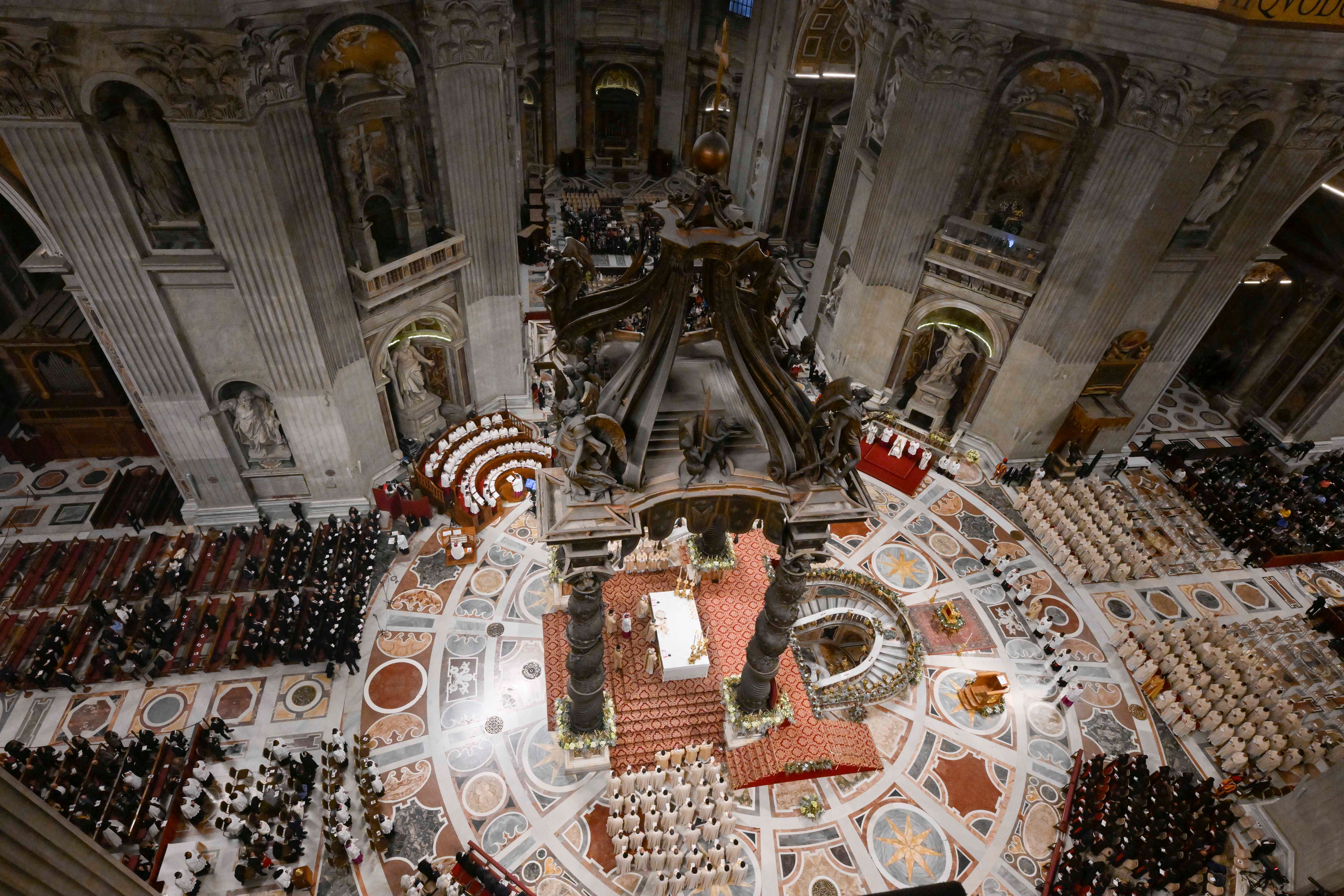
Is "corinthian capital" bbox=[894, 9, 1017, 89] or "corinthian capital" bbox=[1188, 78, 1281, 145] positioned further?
"corinthian capital" bbox=[894, 9, 1017, 89]

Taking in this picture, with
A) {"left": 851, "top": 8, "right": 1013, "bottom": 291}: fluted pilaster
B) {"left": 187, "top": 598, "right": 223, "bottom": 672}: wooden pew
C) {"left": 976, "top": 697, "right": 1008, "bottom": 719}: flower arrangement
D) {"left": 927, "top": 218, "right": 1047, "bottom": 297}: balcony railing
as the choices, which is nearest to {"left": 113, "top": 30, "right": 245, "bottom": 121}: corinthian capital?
{"left": 187, "top": 598, "right": 223, "bottom": 672}: wooden pew

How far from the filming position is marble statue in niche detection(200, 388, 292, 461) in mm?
20922

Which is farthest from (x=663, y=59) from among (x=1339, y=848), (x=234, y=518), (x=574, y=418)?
(x=1339, y=848)

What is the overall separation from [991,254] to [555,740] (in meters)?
20.7

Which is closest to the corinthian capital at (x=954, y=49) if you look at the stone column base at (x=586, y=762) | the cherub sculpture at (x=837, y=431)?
the cherub sculpture at (x=837, y=431)

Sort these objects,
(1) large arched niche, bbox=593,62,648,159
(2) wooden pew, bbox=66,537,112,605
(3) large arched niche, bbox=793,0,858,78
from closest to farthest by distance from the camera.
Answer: (2) wooden pew, bbox=66,537,112,605, (3) large arched niche, bbox=793,0,858,78, (1) large arched niche, bbox=593,62,648,159

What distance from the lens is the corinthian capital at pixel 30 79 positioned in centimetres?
1459

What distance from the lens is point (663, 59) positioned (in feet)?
139

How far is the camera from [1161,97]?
20047 mm

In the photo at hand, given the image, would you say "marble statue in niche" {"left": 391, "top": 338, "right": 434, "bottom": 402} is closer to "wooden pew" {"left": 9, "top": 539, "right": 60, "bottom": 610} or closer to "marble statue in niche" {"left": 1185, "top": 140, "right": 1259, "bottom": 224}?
"wooden pew" {"left": 9, "top": 539, "right": 60, "bottom": 610}

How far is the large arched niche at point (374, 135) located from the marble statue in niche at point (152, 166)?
326 centimetres

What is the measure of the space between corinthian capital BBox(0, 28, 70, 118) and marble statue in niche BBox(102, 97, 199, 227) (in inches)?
37.9

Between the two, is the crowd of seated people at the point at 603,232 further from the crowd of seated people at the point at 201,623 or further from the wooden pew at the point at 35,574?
the wooden pew at the point at 35,574

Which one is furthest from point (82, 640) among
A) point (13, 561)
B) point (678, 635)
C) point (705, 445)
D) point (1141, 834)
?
point (1141, 834)
